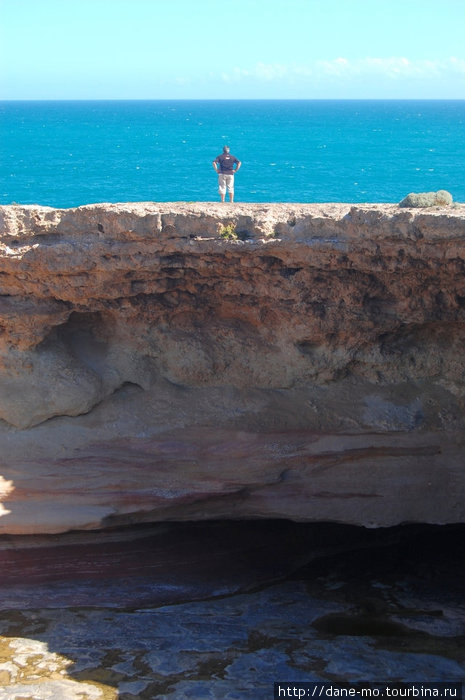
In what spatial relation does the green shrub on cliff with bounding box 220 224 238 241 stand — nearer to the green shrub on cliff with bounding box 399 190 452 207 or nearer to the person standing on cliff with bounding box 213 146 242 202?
the green shrub on cliff with bounding box 399 190 452 207

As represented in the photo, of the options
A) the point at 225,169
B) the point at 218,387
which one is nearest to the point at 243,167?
the point at 225,169

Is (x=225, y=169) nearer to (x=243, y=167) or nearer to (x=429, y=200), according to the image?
(x=429, y=200)

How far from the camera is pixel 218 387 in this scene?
12.5 meters

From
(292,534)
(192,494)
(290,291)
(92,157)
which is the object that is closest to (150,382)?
(192,494)

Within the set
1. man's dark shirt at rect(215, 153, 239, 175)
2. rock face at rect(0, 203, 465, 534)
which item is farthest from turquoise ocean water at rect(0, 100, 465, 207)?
rock face at rect(0, 203, 465, 534)

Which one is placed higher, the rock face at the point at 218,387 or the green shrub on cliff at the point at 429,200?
the green shrub on cliff at the point at 429,200

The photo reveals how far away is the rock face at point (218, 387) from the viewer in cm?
1132

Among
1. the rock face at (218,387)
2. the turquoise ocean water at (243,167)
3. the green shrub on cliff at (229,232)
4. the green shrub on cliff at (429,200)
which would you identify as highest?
the turquoise ocean water at (243,167)

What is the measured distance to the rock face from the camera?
1132 cm

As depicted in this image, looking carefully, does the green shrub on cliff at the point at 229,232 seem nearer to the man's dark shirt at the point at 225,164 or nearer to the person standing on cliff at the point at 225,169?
the person standing on cliff at the point at 225,169

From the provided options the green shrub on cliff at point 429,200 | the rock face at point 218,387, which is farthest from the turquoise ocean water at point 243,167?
the green shrub on cliff at point 429,200

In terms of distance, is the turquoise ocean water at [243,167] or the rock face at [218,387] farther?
the turquoise ocean water at [243,167]

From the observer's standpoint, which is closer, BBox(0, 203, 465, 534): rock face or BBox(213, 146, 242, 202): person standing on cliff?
BBox(0, 203, 465, 534): rock face

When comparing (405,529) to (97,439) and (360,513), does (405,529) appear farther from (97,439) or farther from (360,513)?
(97,439)
